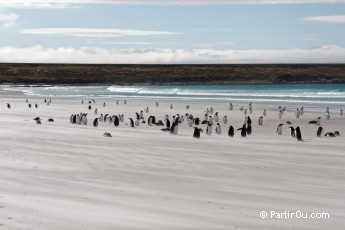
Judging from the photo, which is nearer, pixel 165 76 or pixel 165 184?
pixel 165 184

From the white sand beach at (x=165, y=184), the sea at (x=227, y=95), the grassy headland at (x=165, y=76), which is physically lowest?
the white sand beach at (x=165, y=184)

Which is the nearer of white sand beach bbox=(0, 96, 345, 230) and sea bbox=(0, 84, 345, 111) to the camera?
white sand beach bbox=(0, 96, 345, 230)

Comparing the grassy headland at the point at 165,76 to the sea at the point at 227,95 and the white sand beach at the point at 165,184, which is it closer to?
the sea at the point at 227,95

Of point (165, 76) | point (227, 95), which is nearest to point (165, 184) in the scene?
point (227, 95)

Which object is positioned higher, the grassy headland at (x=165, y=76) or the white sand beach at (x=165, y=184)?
the grassy headland at (x=165, y=76)

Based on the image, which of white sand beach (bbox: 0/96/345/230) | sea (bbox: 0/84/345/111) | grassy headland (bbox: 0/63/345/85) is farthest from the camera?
grassy headland (bbox: 0/63/345/85)

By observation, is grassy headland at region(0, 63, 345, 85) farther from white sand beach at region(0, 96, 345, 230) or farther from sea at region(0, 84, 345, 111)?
white sand beach at region(0, 96, 345, 230)

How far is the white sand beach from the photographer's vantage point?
6914 millimetres

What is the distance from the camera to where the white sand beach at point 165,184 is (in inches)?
272

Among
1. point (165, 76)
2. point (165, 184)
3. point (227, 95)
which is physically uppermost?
point (165, 76)

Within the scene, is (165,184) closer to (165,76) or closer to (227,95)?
(227,95)

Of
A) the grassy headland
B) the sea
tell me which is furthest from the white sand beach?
the grassy headland

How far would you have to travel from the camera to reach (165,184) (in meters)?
9.07

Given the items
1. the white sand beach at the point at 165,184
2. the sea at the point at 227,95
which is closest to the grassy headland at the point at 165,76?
the sea at the point at 227,95
